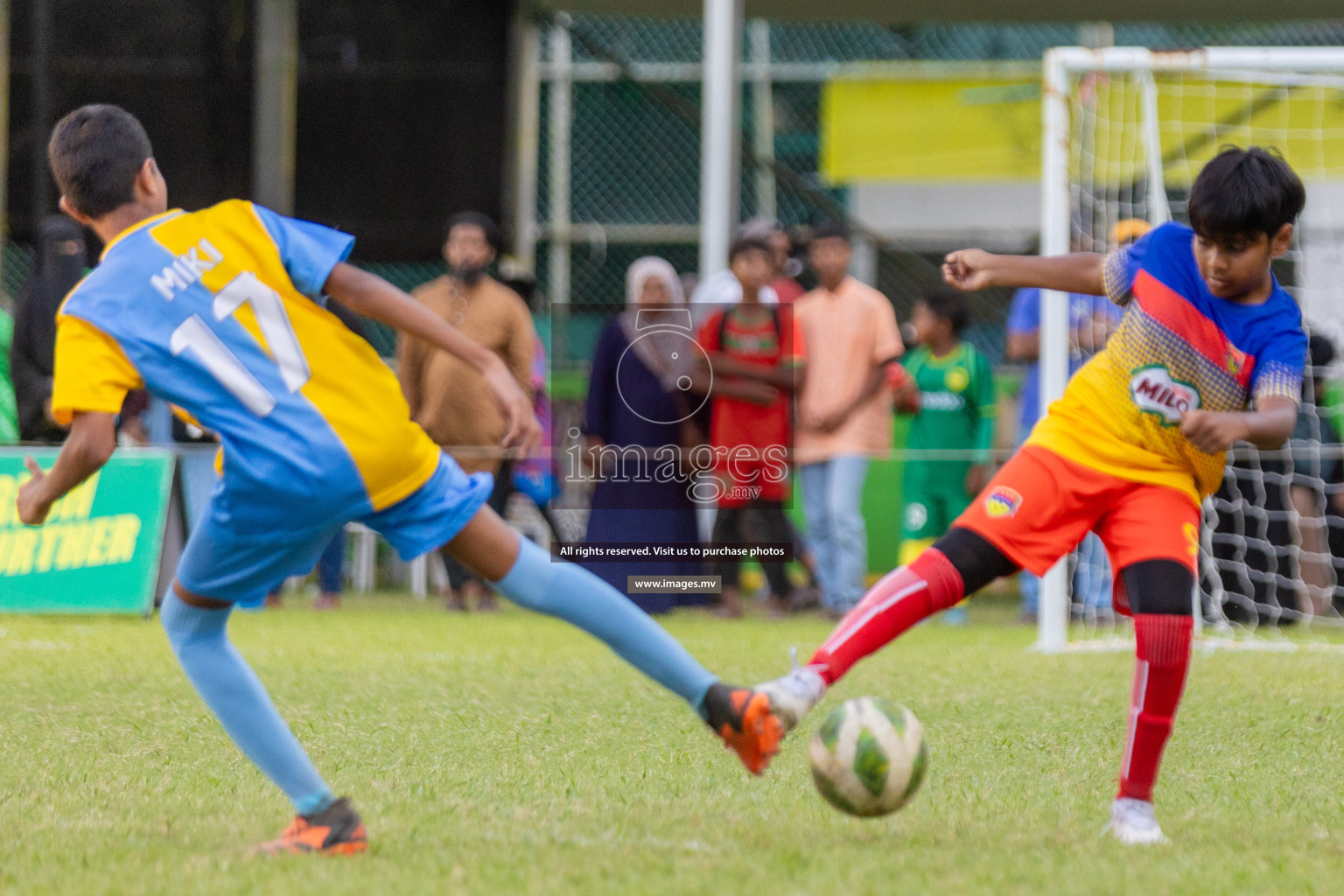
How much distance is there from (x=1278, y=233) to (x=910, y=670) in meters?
3.27

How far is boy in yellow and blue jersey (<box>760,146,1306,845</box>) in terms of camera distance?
346 centimetres

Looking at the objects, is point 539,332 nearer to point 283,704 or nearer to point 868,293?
point 868,293

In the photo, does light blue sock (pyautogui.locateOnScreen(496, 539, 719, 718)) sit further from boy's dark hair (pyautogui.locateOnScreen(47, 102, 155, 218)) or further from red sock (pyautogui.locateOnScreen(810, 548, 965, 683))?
boy's dark hair (pyautogui.locateOnScreen(47, 102, 155, 218))

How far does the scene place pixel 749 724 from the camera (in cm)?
325

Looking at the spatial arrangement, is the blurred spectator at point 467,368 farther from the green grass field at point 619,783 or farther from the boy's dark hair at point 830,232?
the green grass field at point 619,783

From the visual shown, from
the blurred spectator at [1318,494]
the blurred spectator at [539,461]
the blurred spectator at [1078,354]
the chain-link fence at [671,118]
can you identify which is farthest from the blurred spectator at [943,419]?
the chain-link fence at [671,118]

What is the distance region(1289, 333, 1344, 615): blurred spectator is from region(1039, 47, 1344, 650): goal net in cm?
1

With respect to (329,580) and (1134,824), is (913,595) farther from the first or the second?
(329,580)

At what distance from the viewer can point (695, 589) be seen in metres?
9.57

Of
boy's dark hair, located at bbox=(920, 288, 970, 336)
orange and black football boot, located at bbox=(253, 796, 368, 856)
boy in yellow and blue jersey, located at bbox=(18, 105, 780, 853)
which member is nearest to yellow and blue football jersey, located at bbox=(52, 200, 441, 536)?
boy in yellow and blue jersey, located at bbox=(18, 105, 780, 853)

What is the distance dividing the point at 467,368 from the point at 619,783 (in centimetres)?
585

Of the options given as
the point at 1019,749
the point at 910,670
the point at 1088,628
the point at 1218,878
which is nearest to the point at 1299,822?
the point at 1218,878

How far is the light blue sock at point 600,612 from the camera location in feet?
10.8

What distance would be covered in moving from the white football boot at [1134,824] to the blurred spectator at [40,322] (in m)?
7.23
